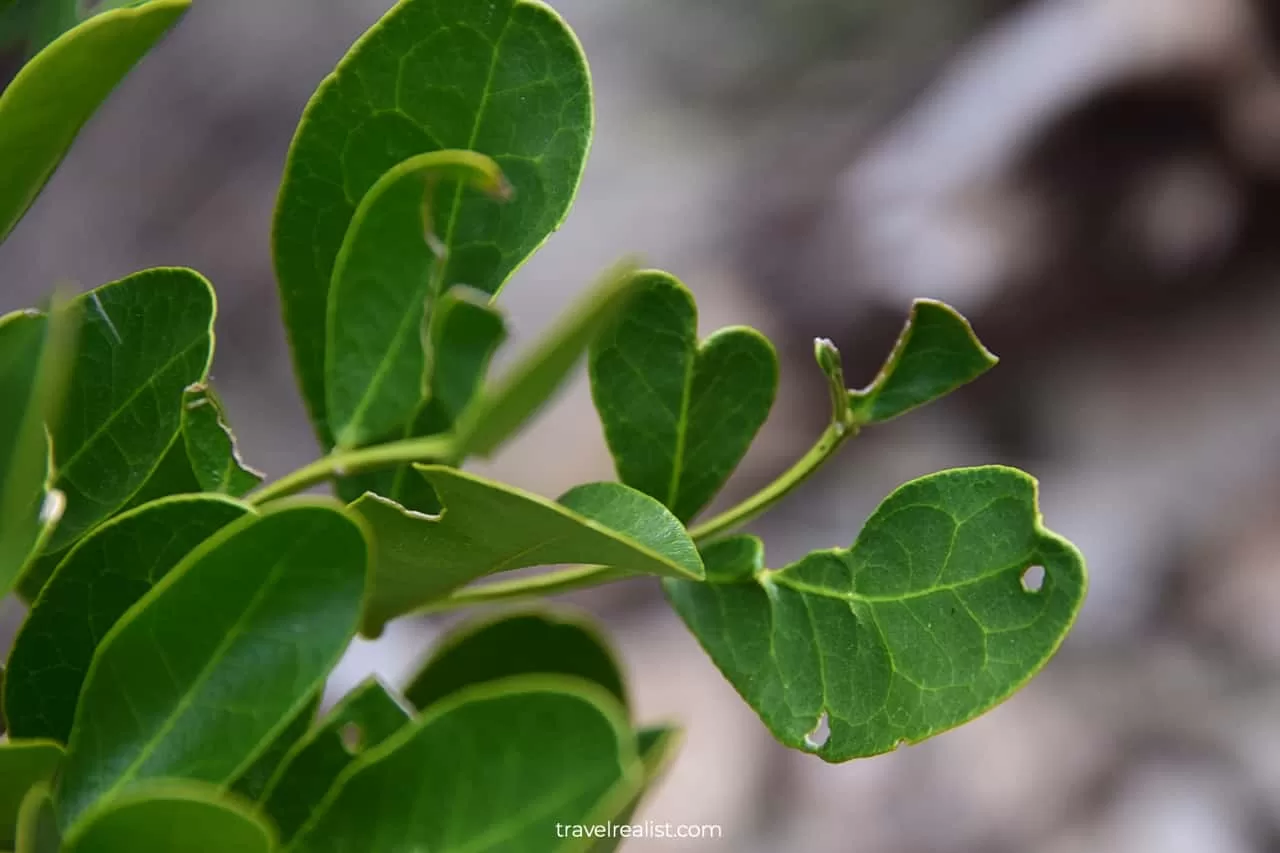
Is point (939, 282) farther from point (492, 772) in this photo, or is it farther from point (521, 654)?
point (492, 772)

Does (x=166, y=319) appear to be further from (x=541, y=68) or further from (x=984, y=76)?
(x=984, y=76)

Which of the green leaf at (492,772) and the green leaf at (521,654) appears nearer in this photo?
the green leaf at (492,772)

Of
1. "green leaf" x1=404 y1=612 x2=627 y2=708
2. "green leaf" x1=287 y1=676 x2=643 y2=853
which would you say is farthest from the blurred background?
"green leaf" x1=287 y1=676 x2=643 y2=853

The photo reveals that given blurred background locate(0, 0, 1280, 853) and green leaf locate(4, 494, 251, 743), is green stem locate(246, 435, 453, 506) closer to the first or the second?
green leaf locate(4, 494, 251, 743)

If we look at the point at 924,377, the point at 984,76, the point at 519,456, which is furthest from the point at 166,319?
the point at 984,76

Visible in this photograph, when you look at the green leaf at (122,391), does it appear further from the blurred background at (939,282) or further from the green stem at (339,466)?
the blurred background at (939,282)

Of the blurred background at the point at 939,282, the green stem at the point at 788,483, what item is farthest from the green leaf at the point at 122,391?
the blurred background at the point at 939,282
